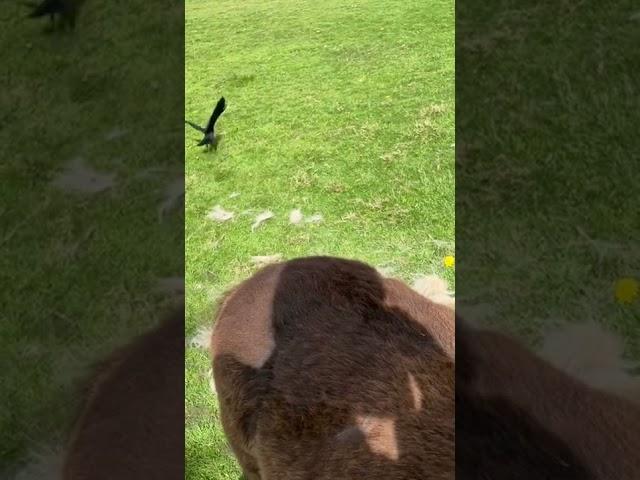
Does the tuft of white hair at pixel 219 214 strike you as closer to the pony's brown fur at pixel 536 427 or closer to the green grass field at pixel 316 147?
the green grass field at pixel 316 147

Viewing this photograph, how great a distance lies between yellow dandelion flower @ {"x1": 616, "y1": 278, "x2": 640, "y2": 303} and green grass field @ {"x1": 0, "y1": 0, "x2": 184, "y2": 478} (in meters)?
2.25

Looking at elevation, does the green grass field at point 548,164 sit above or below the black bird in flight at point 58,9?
below

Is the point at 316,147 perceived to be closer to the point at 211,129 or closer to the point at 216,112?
the point at 211,129

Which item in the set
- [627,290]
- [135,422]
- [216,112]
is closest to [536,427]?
[135,422]

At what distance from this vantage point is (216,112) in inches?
230

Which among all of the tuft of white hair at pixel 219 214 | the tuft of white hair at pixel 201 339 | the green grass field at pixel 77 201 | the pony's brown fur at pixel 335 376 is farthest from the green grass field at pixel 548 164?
the green grass field at pixel 77 201

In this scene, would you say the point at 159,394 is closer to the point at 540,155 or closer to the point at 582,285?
the point at 582,285

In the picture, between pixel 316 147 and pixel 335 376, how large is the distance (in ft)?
11.6

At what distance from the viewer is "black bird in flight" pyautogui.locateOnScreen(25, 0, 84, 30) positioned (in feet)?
19.3

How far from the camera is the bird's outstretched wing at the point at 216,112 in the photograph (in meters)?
5.62

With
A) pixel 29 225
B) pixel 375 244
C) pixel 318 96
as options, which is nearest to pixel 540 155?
pixel 375 244

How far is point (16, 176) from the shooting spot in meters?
4.52

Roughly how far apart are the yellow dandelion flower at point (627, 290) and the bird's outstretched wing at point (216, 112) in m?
3.46

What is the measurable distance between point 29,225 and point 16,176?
42 cm
